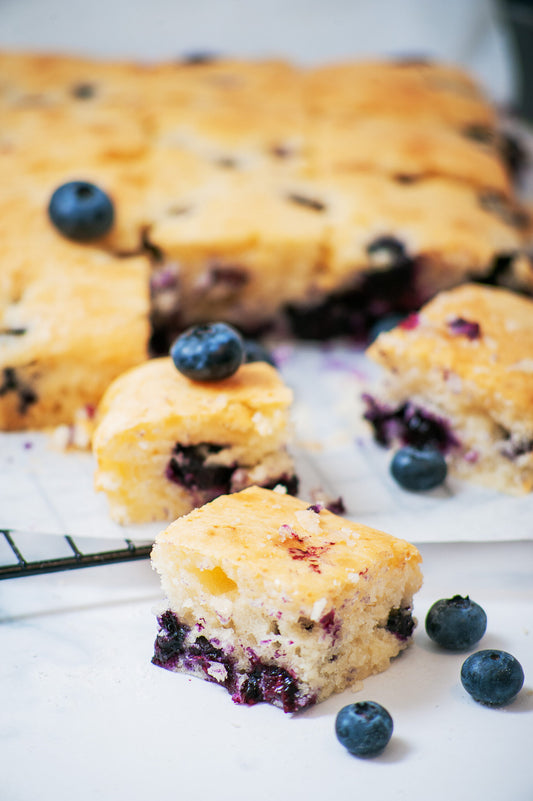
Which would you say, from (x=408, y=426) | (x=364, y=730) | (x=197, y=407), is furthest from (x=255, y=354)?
(x=364, y=730)

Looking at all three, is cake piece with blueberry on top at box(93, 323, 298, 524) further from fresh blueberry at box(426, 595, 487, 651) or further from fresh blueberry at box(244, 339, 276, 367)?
fresh blueberry at box(426, 595, 487, 651)

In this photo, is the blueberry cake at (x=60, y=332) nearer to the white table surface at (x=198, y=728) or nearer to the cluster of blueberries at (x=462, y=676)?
the white table surface at (x=198, y=728)

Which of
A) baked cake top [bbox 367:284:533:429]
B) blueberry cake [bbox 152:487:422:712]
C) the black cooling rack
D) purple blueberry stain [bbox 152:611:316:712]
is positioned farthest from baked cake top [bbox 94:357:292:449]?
purple blueberry stain [bbox 152:611:316:712]

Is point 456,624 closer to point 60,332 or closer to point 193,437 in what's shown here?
point 193,437

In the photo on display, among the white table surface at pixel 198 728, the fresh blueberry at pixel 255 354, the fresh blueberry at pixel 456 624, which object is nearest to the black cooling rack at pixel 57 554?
the white table surface at pixel 198 728

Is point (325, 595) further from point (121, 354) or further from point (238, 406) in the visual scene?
point (121, 354)

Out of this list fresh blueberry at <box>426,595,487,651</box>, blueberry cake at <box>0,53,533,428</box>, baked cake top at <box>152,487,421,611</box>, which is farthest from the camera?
blueberry cake at <box>0,53,533,428</box>
